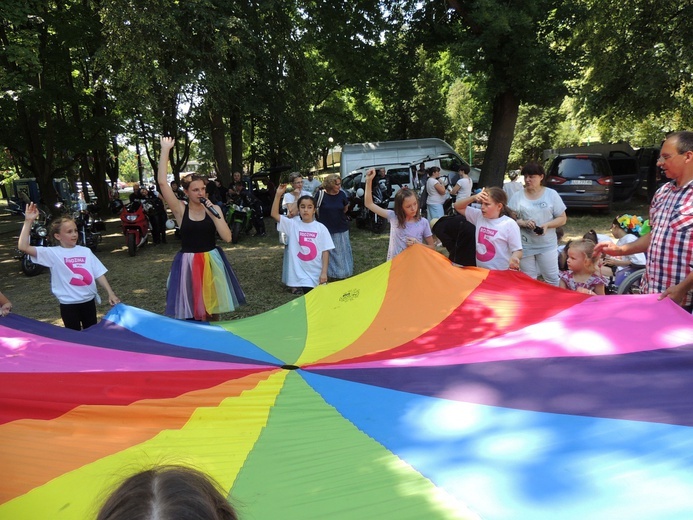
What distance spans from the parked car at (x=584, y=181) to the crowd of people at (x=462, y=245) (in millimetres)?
8173

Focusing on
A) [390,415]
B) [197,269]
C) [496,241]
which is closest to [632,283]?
[496,241]

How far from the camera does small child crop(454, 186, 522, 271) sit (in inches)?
203

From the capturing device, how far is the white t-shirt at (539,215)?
5.65m

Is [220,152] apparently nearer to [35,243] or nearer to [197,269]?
[35,243]

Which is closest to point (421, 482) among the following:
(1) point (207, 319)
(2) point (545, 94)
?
(1) point (207, 319)

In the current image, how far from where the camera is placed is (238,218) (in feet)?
45.6

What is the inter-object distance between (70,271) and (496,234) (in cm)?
406

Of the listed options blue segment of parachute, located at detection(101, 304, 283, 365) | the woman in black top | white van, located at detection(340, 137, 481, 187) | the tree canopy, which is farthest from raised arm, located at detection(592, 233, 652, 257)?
white van, located at detection(340, 137, 481, 187)

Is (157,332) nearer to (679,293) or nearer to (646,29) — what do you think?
(679,293)

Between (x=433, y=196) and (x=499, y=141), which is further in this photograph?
(x=499, y=141)

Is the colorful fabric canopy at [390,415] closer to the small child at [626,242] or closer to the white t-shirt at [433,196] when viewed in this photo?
the small child at [626,242]

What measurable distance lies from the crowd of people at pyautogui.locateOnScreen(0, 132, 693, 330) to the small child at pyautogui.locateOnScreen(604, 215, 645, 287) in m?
0.02

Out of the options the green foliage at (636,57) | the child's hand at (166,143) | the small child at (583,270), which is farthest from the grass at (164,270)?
the small child at (583,270)

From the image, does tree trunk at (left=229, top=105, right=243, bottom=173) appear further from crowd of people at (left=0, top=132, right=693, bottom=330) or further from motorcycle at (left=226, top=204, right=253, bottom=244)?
crowd of people at (left=0, top=132, right=693, bottom=330)
